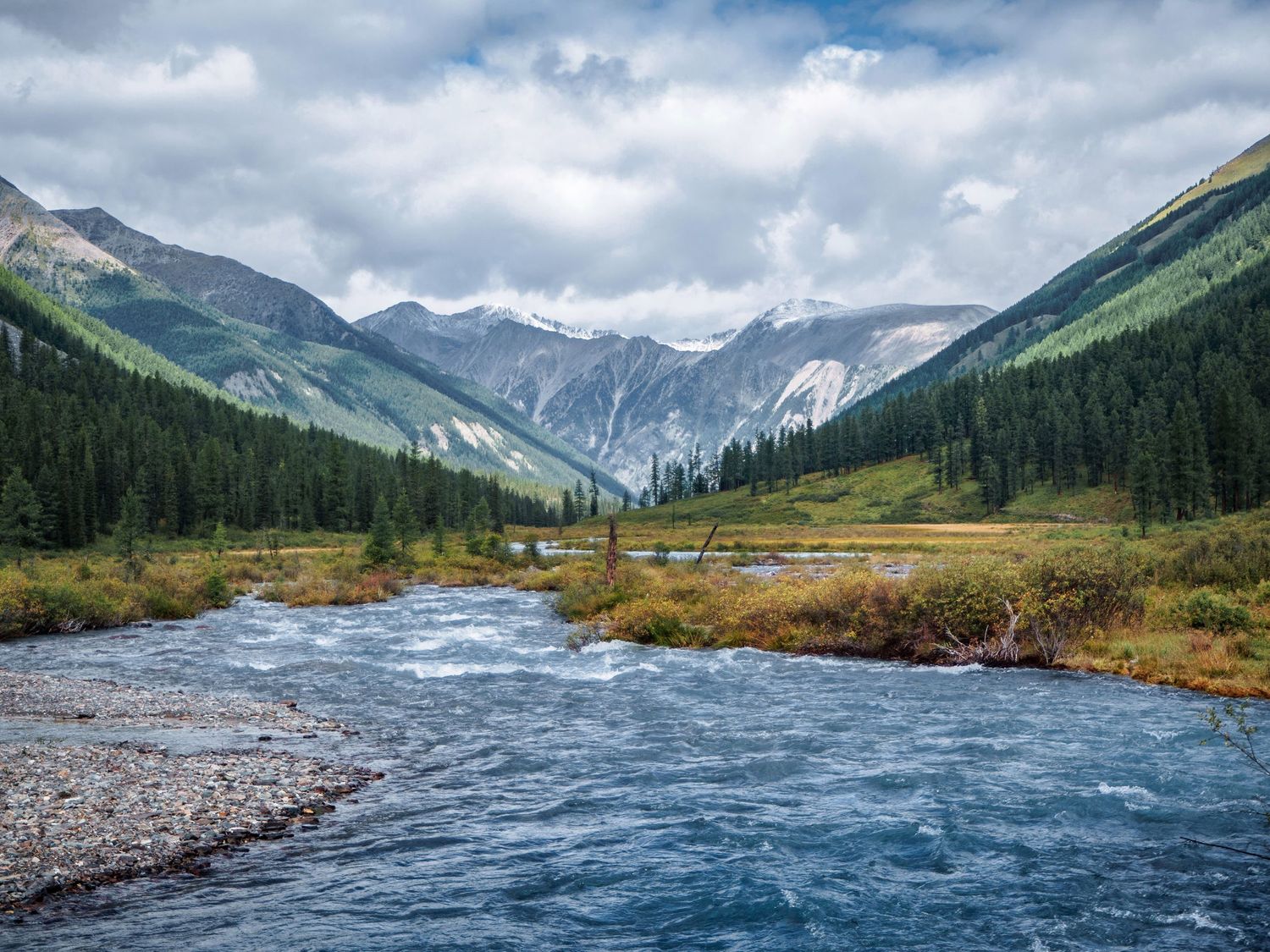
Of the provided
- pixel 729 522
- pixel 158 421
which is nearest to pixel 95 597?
pixel 729 522

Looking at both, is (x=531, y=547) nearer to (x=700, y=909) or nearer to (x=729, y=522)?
(x=700, y=909)

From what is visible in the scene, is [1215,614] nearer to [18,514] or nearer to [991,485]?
[18,514]

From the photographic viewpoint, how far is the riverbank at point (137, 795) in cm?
1214

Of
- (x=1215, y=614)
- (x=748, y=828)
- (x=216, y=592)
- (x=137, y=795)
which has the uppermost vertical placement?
(x=216, y=592)

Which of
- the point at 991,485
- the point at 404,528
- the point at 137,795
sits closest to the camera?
the point at 137,795

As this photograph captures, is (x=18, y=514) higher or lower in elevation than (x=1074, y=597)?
higher

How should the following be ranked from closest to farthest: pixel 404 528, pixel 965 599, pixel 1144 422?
pixel 965 599 → pixel 404 528 → pixel 1144 422

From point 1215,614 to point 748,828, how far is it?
2235 centimetres

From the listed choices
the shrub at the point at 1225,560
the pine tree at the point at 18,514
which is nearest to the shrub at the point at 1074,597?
the shrub at the point at 1225,560

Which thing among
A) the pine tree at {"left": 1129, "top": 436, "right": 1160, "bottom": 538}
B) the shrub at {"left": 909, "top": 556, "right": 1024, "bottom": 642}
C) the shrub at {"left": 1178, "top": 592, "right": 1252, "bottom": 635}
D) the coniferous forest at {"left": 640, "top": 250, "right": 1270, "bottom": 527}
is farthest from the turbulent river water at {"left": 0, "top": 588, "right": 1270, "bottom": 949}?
the pine tree at {"left": 1129, "top": 436, "right": 1160, "bottom": 538}

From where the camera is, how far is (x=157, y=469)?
13275 centimetres

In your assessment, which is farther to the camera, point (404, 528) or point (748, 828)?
point (404, 528)

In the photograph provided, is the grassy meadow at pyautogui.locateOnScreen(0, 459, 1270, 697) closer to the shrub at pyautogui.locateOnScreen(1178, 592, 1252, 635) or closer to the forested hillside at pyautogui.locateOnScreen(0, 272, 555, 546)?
the shrub at pyautogui.locateOnScreen(1178, 592, 1252, 635)

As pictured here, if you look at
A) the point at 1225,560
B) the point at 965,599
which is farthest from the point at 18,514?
the point at 1225,560
